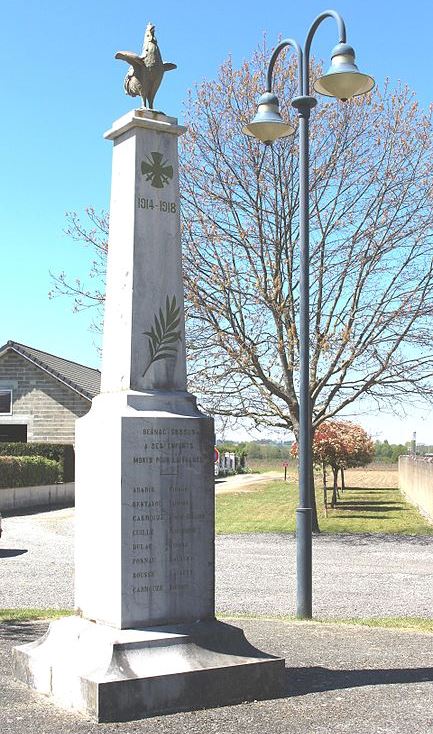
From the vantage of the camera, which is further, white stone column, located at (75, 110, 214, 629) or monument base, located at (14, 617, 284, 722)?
white stone column, located at (75, 110, 214, 629)

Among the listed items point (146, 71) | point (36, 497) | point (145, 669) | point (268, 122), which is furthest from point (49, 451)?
point (145, 669)

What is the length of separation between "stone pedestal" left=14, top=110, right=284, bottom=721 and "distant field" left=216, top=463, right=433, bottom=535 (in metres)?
15.3

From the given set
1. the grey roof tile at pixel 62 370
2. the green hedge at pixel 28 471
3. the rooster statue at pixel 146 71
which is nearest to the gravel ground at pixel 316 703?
the rooster statue at pixel 146 71

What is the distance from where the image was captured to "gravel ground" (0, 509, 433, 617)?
12.0 metres

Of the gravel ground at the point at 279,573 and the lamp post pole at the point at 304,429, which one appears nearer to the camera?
the lamp post pole at the point at 304,429

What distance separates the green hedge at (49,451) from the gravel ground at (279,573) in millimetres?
9863

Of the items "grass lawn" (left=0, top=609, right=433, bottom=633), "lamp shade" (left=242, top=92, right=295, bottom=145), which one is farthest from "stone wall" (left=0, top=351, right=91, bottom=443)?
"lamp shade" (left=242, top=92, right=295, bottom=145)

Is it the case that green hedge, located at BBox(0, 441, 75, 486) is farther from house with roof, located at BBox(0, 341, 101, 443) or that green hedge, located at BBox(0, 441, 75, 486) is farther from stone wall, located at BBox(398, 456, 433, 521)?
stone wall, located at BBox(398, 456, 433, 521)

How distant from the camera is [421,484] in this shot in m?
27.7

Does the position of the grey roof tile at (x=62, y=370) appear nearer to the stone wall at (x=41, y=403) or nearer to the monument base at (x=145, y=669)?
the stone wall at (x=41, y=403)

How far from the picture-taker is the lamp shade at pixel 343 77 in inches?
380

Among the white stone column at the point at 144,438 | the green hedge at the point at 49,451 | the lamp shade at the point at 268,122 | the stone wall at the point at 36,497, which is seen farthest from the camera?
the green hedge at the point at 49,451

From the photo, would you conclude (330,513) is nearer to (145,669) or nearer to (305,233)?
(305,233)

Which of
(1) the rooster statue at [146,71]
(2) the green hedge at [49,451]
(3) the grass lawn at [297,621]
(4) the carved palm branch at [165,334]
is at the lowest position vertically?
(3) the grass lawn at [297,621]
